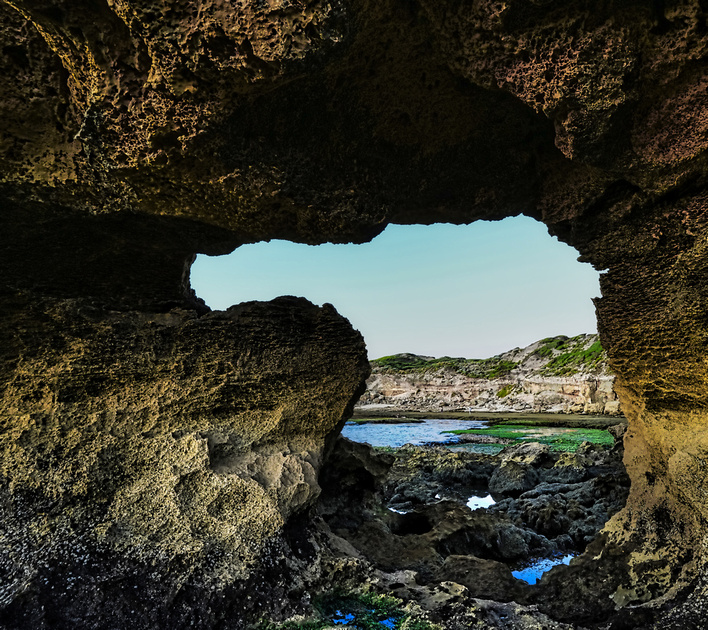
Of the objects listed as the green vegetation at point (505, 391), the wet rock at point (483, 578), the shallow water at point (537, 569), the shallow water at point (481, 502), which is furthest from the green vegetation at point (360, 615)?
the green vegetation at point (505, 391)

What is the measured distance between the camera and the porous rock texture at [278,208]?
3.49 m

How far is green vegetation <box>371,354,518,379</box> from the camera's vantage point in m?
42.8

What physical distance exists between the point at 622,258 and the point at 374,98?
11.5ft

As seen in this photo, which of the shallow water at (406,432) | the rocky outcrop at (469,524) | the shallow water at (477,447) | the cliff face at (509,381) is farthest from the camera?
the cliff face at (509,381)

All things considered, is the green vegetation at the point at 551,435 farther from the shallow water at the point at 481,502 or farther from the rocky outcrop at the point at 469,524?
the shallow water at the point at 481,502

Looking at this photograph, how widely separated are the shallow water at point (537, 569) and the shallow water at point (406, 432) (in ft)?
46.9

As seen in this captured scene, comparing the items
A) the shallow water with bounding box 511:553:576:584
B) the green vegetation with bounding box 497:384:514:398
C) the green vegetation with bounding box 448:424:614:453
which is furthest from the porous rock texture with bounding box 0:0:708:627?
the green vegetation with bounding box 497:384:514:398

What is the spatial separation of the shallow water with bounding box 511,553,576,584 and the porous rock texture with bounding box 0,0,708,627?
135 centimetres

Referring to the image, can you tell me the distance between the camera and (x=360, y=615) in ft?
13.3

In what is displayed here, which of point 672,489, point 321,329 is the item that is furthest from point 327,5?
point 672,489

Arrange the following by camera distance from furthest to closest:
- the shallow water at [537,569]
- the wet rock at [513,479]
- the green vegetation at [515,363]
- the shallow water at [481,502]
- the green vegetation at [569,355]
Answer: the green vegetation at [515,363] < the green vegetation at [569,355] < the wet rock at [513,479] < the shallow water at [481,502] < the shallow water at [537,569]

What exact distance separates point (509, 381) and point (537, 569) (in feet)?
119

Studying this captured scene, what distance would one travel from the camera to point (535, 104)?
12.5 feet

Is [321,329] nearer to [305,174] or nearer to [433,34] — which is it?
[305,174]
